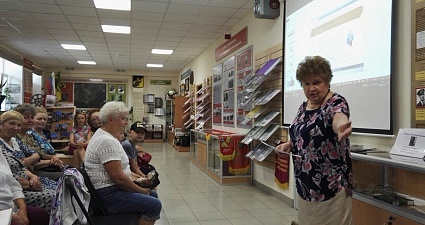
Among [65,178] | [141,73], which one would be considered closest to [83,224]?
[65,178]

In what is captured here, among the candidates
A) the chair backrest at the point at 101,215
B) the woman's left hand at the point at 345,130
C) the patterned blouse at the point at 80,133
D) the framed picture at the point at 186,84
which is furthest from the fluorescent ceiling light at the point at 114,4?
the framed picture at the point at 186,84

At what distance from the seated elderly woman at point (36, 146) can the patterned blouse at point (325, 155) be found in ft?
9.42

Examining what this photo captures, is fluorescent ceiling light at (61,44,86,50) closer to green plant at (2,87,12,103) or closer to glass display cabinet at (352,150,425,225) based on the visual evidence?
green plant at (2,87,12,103)

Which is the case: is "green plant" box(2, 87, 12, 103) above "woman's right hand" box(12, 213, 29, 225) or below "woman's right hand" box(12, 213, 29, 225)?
above

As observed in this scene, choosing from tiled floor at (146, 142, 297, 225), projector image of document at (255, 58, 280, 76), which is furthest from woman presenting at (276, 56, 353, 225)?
A: projector image of document at (255, 58, 280, 76)

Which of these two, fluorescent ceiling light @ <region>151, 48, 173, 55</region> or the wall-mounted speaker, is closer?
the wall-mounted speaker

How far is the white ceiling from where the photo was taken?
5691mm

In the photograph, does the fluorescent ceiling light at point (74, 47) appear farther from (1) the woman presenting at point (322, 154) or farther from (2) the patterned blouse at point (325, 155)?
(2) the patterned blouse at point (325, 155)

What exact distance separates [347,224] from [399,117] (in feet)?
4.43

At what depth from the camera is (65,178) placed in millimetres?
2180

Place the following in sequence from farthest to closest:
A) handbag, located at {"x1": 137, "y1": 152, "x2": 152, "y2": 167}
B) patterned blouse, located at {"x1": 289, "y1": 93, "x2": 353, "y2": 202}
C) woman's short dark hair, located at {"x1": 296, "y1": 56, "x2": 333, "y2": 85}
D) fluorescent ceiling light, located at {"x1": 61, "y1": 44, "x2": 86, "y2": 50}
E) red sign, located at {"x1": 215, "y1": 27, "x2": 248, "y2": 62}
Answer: fluorescent ceiling light, located at {"x1": 61, "y1": 44, "x2": 86, "y2": 50}
red sign, located at {"x1": 215, "y1": 27, "x2": 248, "y2": 62}
handbag, located at {"x1": 137, "y1": 152, "x2": 152, "y2": 167}
woman's short dark hair, located at {"x1": 296, "y1": 56, "x2": 333, "y2": 85}
patterned blouse, located at {"x1": 289, "y1": 93, "x2": 353, "y2": 202}

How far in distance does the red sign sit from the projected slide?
2.36m

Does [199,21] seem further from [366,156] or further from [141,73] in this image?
[141,73]

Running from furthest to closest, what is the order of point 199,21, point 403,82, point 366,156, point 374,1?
point 199,21, point 374,1, point 403,82, point 366,156
